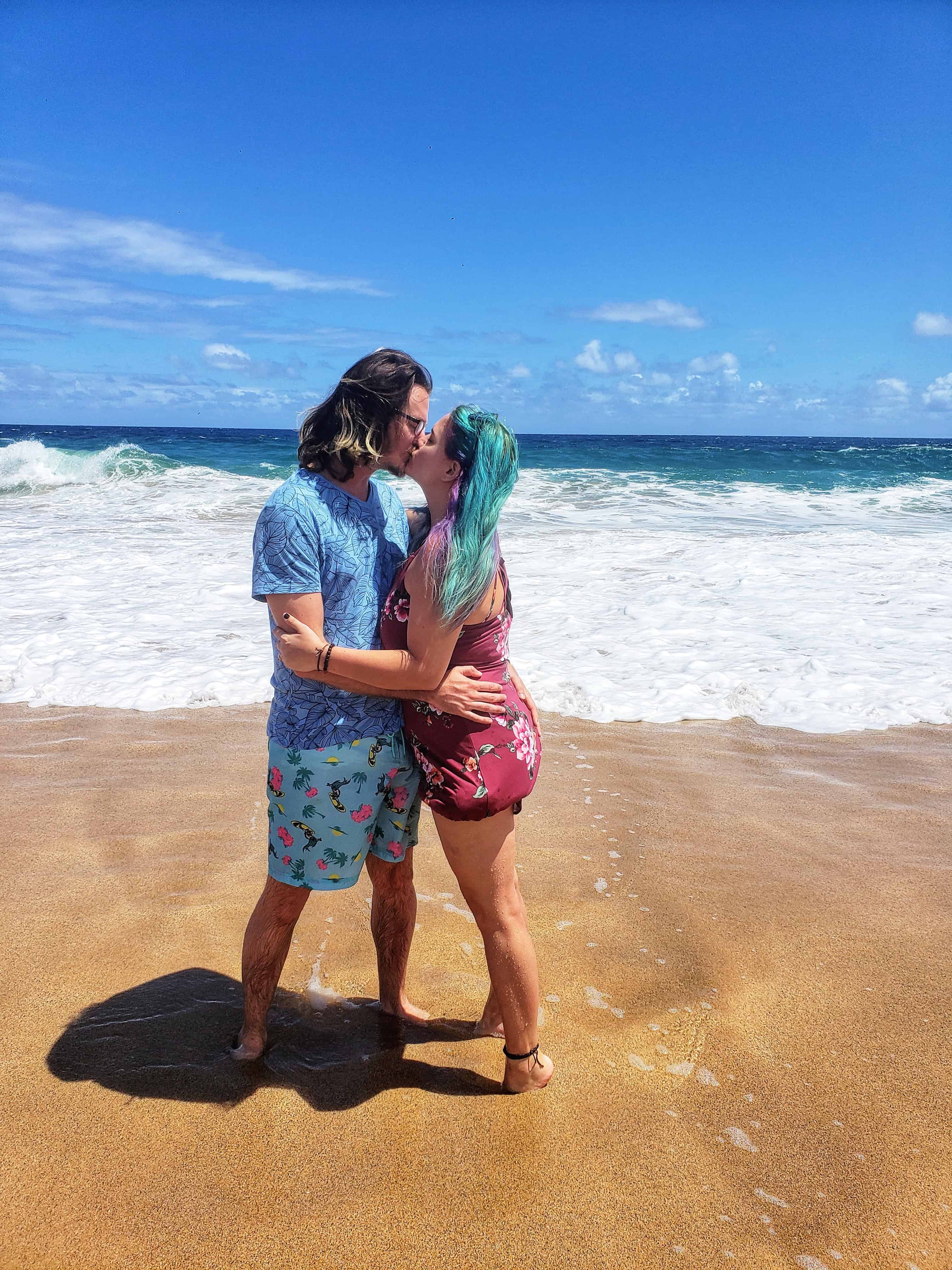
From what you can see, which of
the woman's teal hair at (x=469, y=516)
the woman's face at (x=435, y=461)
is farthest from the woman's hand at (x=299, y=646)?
the woman's face at (x=435, y=461)

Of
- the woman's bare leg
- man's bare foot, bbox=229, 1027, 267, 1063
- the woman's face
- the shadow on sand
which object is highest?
the woman's face

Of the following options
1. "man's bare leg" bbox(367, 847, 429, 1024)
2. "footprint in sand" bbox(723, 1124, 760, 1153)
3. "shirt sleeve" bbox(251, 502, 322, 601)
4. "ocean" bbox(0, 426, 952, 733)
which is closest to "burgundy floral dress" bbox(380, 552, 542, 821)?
"shirt sleeve" bbox(251, 502, 322, 601)

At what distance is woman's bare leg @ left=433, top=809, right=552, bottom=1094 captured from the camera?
221 centimetres

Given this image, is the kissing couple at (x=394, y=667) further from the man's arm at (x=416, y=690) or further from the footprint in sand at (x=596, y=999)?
the footprint in sand at (x=596, y=999)

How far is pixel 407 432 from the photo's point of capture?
2.19 meters

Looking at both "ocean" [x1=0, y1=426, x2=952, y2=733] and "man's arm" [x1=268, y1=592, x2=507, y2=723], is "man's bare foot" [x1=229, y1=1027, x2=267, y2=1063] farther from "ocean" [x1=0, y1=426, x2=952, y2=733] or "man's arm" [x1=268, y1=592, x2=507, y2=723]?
"ocean" [x1=0, y1=426, x2=952, y2=733]

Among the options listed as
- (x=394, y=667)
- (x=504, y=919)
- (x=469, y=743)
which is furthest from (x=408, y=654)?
(x=504, y=919)

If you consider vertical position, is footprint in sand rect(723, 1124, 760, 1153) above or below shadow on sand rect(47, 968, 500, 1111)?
above

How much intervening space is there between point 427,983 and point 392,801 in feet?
2.69

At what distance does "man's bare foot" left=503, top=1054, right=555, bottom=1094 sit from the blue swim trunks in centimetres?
66

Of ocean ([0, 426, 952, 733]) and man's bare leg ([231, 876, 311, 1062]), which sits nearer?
man's bare leg ([231, 876, 311, 1062])

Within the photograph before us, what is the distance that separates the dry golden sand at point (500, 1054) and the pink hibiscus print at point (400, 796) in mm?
748

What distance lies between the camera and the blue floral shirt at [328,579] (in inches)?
83.4

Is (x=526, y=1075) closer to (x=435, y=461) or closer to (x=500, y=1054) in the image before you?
(x=500, y=1054)
